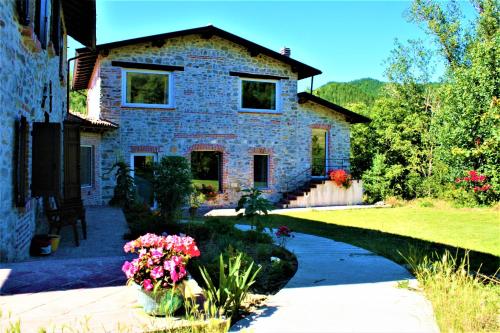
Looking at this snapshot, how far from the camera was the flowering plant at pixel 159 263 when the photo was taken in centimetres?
385

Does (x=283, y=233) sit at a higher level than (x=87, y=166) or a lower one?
lower

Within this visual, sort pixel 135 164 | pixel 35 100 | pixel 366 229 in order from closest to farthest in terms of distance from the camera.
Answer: pixel 35 100, pixel 366 229, pixel 135 164

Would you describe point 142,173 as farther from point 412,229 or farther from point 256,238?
point 412,229

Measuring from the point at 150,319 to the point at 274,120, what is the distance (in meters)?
13.9

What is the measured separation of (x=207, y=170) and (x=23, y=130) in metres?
10.4

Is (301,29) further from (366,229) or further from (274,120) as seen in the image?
(366,229)

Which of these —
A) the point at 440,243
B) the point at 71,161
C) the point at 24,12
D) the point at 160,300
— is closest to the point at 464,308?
the point at 160,300

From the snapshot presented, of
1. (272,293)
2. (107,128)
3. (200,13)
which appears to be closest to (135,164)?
(107,128)

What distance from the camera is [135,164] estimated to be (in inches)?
607

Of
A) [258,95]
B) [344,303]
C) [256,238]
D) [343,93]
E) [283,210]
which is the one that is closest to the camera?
[344,303]

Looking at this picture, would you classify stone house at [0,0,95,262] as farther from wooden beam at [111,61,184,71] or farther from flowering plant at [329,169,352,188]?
flowering plant at [329,169,352,188]

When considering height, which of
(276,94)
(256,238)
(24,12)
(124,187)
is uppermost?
(276,94)

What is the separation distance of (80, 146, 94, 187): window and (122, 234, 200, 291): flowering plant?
11043 mm

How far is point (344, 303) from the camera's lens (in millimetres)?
4582
